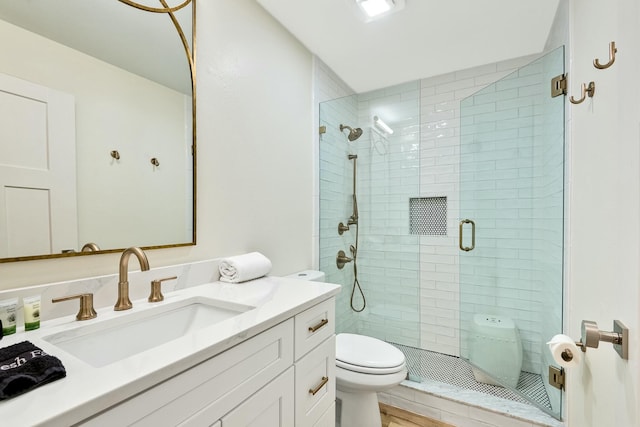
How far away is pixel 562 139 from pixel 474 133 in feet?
2.52

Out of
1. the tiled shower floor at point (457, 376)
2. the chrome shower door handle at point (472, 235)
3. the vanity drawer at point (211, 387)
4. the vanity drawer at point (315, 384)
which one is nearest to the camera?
the vanity drawer at point (211, 387)

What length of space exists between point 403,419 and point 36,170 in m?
2.28

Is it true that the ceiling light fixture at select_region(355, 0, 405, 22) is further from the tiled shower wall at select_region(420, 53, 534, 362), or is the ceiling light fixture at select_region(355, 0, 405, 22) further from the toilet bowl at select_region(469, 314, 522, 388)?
the toilet bowl at select_region(469, 314, 522, 388)

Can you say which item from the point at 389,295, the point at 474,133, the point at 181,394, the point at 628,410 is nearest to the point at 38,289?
the point at 181,394

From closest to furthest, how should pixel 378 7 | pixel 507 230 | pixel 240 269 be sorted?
pixel 240 269
pixel 378 7
pixel 507 230

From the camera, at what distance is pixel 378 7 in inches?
67.6

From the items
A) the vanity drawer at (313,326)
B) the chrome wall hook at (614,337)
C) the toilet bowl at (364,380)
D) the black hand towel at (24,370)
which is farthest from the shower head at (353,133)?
the black hand towel at (24,370)

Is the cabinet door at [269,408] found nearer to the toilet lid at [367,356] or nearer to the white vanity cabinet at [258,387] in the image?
the white vanity cabinet at [258,387]

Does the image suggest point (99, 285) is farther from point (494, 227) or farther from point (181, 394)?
point (494, 227)

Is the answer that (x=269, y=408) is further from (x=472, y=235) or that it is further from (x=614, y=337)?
(x=472, y=235)

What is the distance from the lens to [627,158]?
625 mm

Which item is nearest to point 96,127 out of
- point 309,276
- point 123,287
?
point 123,287

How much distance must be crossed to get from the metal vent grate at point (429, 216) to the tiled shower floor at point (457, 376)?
988 mm

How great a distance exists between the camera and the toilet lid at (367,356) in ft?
5.29
